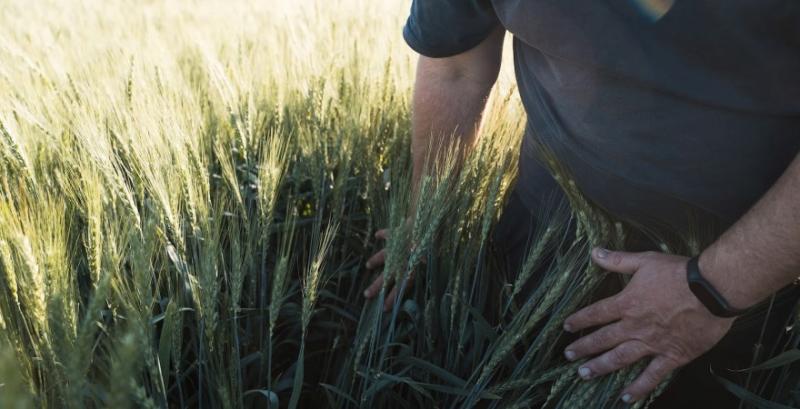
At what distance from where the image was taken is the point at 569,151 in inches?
47.4

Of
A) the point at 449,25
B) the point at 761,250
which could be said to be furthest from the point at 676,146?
the point at 449,25

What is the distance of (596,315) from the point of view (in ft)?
3.44

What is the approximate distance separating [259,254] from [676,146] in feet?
2.39

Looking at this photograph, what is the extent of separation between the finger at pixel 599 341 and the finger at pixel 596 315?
0.01m

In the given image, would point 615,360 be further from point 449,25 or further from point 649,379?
point 449,25

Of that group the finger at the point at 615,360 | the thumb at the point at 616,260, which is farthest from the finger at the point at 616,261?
the finger at the point at 615,360

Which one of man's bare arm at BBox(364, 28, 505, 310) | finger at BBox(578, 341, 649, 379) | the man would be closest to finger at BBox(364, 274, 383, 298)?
the man

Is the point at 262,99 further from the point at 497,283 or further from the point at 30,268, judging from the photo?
the point at 30,268

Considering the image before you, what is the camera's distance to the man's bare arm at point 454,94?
1.41m

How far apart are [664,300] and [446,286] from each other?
365 mm

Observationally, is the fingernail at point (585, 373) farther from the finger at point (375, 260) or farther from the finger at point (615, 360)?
the finger at point (375, 260)

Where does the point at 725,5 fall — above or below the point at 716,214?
above

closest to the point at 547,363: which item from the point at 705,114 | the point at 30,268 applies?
the point at 705,114

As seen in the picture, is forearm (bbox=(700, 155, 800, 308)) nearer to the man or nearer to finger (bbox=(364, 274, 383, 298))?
the man
